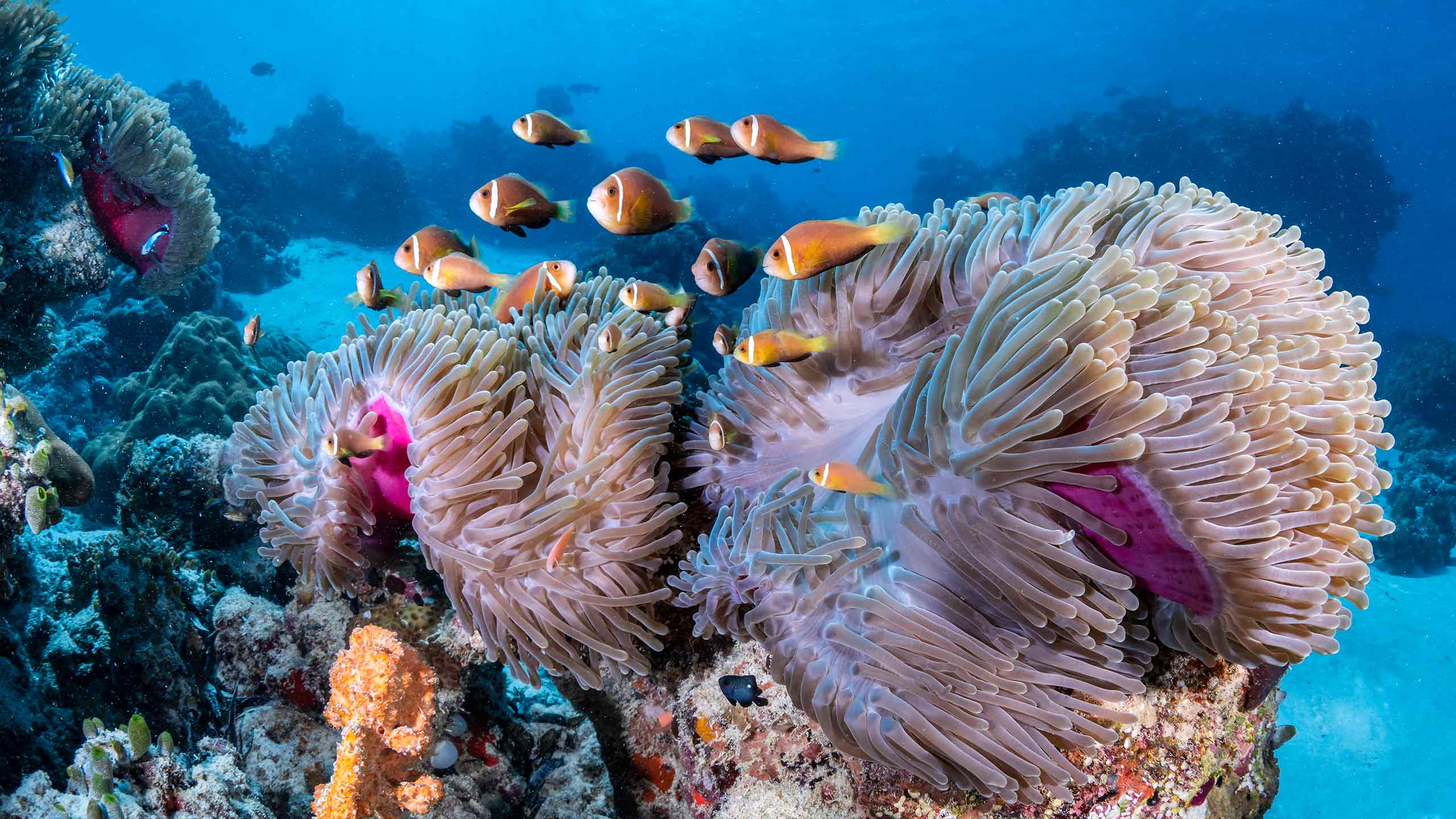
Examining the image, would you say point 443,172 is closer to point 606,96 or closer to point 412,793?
point 412,793

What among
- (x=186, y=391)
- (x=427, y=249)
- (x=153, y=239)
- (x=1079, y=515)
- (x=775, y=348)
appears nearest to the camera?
(x=1079, y=515)

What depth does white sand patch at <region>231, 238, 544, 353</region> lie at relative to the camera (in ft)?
50.7

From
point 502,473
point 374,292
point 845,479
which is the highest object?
point 374,292

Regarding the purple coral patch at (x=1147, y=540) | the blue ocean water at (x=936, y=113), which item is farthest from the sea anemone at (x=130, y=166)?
the blue ocean water at (x=936, y=113)

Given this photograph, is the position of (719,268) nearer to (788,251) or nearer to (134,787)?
(788,251)

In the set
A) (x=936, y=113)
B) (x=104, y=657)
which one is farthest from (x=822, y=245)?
(x=936, y=113)

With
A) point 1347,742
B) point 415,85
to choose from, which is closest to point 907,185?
point 415,85

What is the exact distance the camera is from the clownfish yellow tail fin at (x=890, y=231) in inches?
86.0

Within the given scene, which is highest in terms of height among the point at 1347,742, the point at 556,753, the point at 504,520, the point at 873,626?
the point at 504,520

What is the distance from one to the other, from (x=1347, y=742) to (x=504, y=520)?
10134 millimetres

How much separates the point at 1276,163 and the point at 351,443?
3177cm

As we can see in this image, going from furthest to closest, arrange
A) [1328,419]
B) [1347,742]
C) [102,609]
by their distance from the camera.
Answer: [1347,742] < [102,609] < [1328,419]

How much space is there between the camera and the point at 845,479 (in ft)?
5.95

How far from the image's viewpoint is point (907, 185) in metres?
59.7
